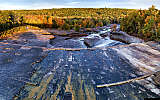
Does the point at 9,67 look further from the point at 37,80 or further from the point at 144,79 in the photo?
the point at 144,79

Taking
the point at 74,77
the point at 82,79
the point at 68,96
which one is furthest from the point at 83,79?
the point at 68,96

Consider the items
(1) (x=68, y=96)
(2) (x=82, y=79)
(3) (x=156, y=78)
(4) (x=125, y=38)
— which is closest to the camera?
(1) (x=68, y=96)

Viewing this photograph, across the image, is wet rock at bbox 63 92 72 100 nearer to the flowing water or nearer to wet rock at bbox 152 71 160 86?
the flowing water

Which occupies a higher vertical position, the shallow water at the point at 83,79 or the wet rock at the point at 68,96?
the shallow water at the point at 83,79

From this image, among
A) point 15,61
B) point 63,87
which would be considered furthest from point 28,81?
point 15,61

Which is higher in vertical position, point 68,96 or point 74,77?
point 74,77

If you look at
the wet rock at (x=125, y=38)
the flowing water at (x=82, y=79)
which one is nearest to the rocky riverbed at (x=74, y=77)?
the flowing water at (x=82, y=79)

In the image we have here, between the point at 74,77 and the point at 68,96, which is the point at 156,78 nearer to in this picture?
the point at 74,77

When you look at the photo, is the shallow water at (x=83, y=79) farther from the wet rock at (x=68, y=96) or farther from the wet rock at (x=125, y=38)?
the wet rock at (x=125, y=38)

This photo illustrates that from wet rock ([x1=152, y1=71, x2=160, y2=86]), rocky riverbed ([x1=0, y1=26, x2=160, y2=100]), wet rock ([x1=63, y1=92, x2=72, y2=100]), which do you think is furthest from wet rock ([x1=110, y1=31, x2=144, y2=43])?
wet rock ([x1=63, y1=92, x2=72, y2=100])

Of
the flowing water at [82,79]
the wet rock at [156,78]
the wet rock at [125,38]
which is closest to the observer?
the flowing water at [82,79]

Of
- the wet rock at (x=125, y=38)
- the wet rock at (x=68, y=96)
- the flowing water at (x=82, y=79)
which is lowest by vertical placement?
the wet rock at (x=68, y=96)

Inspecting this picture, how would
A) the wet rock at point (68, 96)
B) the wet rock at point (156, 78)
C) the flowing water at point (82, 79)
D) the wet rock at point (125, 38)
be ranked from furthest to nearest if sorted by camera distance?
1. the wet rock at point (125, 38)
2. the wet rock at point (156, 78)
3. the flowing water at point (82, 79)
4. the wet rock at point (68, 96)
